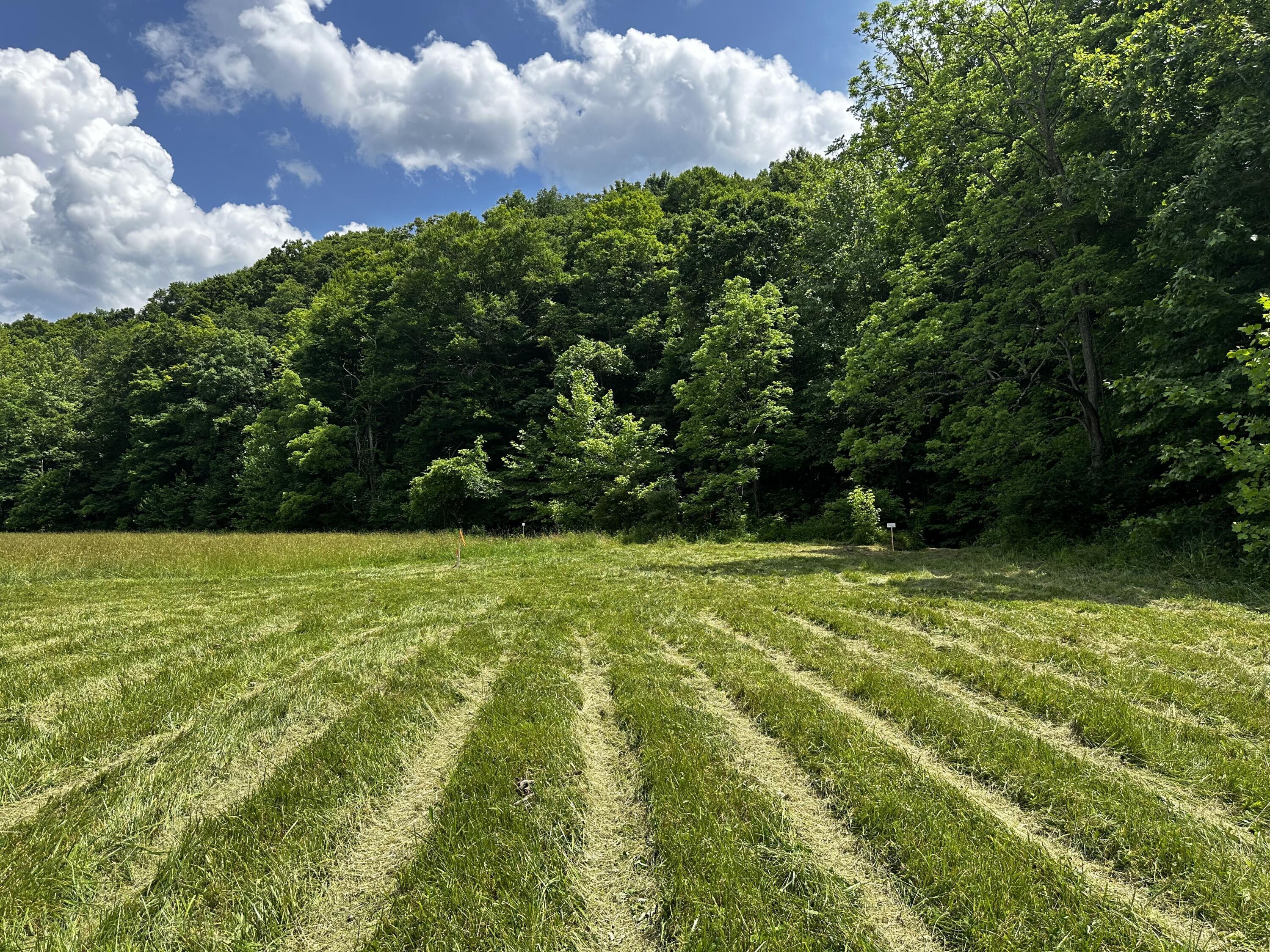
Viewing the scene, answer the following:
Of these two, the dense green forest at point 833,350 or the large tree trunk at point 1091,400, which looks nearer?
the dense green forest at point 833,350

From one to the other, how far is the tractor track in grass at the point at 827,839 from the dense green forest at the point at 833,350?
28.5 feet

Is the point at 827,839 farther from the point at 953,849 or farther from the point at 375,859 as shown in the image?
the point at 375,859

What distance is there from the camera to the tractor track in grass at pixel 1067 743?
8.47 ft

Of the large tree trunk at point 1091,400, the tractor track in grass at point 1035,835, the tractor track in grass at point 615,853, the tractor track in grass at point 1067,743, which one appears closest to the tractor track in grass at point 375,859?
the tractor track in grass at point 615,853

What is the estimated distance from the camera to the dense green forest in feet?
32.9

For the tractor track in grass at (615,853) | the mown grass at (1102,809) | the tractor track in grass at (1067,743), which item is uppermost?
the mown grass at (1102,809)

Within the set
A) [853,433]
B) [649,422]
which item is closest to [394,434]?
[649,422]

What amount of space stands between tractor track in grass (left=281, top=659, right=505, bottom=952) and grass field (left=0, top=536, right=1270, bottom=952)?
2cm

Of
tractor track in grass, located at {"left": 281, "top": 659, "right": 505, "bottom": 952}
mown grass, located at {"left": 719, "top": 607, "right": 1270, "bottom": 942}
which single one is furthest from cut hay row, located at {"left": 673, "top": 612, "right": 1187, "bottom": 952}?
tractor track in grass, located at {"left": 281, "top": 659, "right": 505, "bottom": 952}

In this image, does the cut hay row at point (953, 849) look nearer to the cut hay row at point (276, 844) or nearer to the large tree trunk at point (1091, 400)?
the cut hay row at point (276, 844)

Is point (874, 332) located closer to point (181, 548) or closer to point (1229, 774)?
point (1229, 774)

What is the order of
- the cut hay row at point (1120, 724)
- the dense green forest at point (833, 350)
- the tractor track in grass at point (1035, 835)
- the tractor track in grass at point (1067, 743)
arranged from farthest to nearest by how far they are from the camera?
the dense green forest at point (833, 350) → the cut hay row at point (1120, 724) → the tractor track in grass at point (1067, 743) → the tractor track in grass at point (1035, 835)

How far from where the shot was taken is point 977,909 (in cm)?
205

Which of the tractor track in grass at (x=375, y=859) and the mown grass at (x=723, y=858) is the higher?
the mown grass at (x=723, y=858)
